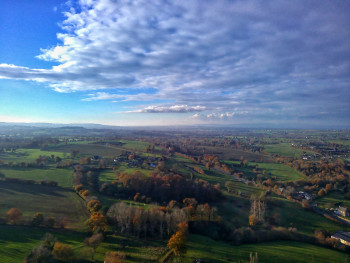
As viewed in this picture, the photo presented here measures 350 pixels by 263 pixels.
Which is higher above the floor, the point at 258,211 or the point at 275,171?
the point at 275,171

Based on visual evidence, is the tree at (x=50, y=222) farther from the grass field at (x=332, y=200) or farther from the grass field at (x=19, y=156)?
the grass field at (x=332, y=200)

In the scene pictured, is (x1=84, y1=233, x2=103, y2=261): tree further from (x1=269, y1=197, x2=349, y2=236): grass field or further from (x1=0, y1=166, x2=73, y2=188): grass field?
(x1=269, y1=197, x2=349, y2=236): grass field

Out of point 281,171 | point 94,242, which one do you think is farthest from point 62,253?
point 281,171

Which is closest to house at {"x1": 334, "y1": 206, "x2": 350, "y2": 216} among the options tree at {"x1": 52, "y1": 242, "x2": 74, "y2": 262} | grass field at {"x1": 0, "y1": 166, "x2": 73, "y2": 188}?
tree at {"x1": 52, "y1": 242, "x2": 74, "y2": 262}

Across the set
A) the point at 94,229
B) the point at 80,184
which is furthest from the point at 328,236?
the point at 80,184

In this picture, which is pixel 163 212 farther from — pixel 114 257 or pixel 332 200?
pixel 332 200

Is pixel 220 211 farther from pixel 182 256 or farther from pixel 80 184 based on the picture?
pixel 80 184
